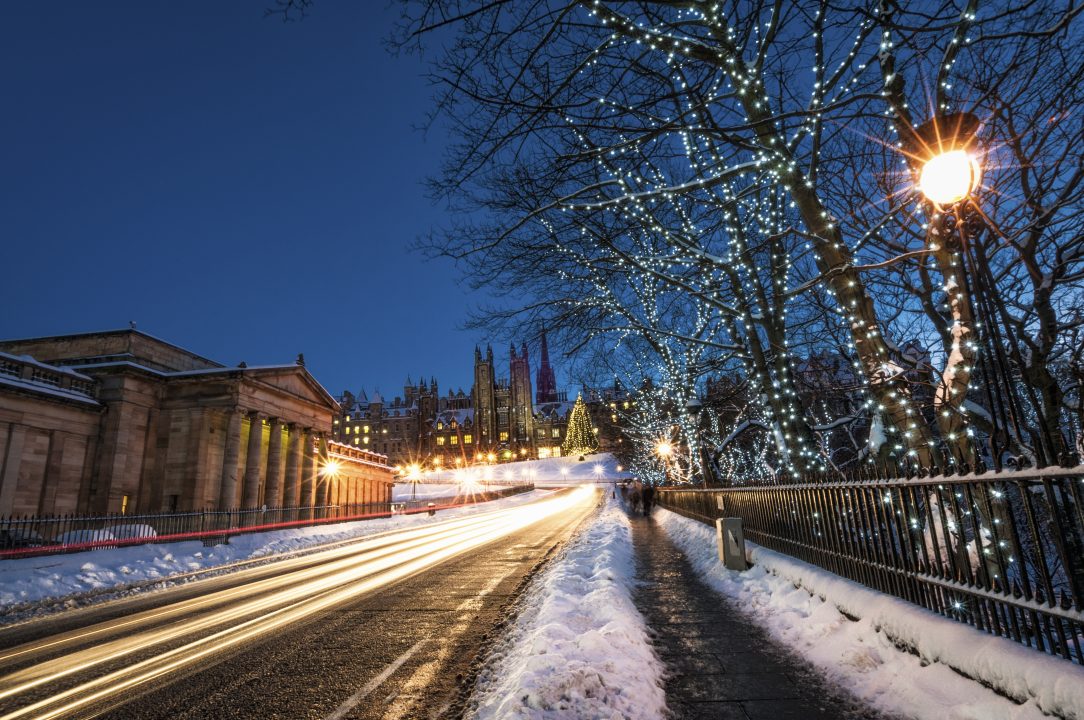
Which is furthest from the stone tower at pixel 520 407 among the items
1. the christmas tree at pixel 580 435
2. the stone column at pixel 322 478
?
the stone column at pixel 322 478

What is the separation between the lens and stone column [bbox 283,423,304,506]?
3747 cm

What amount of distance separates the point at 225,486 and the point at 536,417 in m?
104

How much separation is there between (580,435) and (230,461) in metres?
84.7

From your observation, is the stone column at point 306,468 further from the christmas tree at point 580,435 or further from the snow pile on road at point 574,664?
the christmas tree at point 580,435

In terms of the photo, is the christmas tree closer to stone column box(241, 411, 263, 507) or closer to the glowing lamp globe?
stone column box(241, 411, 263, 507)

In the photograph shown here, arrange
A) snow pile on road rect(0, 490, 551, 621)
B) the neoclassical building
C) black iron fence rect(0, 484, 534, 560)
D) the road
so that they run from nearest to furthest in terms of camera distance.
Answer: the road
snow pile on road rect(0, 490, 551, 621)
black iron fence rect(0, 484, 534, 560)
the neoclassical building

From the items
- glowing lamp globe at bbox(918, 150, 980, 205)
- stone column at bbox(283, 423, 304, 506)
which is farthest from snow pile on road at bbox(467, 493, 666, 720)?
stone column at bbox(283, 423, 304, 506)

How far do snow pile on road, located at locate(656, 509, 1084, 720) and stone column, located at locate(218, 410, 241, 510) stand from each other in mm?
31397

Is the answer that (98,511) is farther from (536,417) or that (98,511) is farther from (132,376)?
(536,417)

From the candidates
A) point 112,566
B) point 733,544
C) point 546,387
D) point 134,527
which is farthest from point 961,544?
point 546,387

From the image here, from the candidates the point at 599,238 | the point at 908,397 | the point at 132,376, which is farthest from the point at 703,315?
the point at 132,376

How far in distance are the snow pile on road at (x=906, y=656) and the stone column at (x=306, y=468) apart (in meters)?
38.7

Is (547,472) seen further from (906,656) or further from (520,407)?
(906,656)

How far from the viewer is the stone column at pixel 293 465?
3747 cm
